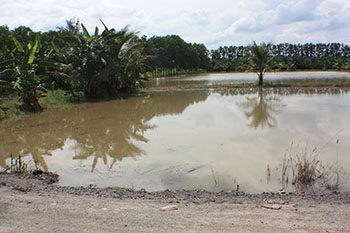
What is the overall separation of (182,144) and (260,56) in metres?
16.0

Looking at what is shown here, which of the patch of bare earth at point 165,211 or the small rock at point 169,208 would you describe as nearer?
the patch of bare earth at point 165,211

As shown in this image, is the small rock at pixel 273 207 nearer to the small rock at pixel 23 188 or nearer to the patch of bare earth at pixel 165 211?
the patch of bare earth at pixel 165 211

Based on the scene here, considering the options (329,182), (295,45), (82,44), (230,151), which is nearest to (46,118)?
(82,44)

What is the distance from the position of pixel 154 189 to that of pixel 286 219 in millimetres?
2110

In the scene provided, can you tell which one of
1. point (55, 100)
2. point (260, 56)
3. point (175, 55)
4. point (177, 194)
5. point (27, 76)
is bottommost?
point (177, 194)

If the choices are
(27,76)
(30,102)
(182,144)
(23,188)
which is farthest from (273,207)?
(30,102)

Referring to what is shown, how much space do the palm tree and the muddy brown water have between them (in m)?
9.37

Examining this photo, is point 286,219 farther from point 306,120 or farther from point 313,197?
point 306,120

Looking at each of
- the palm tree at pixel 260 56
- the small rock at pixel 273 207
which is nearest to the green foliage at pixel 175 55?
the palm tree at pixel 260 56

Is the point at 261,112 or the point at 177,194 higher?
the point at 261,112

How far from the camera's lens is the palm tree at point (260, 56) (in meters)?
21.3

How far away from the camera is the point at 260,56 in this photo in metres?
21.3

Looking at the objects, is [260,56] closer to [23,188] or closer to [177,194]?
[177,194]

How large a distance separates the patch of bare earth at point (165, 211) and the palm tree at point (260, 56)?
1840cm
